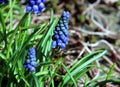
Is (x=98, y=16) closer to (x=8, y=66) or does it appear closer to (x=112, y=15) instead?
(x=112, y=15)

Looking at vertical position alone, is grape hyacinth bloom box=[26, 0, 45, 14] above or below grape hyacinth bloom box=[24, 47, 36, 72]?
above

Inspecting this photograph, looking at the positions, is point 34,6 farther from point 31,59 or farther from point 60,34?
point 31,59

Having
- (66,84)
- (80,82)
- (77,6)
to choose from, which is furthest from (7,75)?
(77,6)

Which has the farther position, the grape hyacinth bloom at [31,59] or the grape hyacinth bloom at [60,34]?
Result: the grape hyacinth bloom at [60,34]

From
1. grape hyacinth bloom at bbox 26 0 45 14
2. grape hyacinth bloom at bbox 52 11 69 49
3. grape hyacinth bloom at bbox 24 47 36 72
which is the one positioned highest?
grape hyacinth bloom at bbox 26 0 45 14

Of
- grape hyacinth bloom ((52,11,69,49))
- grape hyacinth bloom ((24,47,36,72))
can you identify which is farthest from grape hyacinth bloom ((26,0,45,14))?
grape hyacinth bloom ((24,47,36,72))

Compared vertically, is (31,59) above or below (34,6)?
below

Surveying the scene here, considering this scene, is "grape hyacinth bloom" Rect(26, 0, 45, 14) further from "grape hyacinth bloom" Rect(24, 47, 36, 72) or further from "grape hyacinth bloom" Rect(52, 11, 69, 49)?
"grape hyacinth bloom" Rect(24, 47, 36, 72)

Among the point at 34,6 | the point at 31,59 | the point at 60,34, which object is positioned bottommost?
the point at 31,59

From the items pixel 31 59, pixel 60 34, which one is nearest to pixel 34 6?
pixel 60 34

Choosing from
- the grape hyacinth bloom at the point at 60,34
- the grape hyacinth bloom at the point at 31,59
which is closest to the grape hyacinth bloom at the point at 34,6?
the grape hyacinth bloom at the point at 60,34

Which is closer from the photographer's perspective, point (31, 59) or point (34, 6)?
point (31, 59)

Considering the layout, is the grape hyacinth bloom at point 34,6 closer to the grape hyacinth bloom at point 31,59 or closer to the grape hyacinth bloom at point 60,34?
the grape hyacinth bloom at point 60,34
